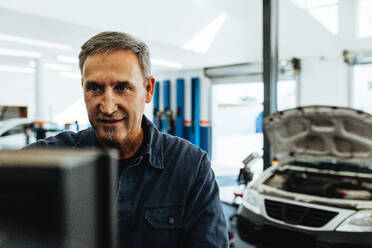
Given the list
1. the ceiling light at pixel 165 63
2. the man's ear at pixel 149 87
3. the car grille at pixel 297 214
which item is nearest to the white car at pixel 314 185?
the car grille at pixel 297 214

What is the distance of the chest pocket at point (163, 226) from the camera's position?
1.08 meters

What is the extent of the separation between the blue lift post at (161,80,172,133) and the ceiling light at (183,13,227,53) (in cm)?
341

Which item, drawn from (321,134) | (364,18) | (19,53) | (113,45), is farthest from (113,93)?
(19,53)

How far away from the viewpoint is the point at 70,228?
32cm

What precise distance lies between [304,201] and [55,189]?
2810mm

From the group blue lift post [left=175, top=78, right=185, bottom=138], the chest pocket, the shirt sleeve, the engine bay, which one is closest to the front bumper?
the engine bay

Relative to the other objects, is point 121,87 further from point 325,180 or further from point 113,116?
point 325,180

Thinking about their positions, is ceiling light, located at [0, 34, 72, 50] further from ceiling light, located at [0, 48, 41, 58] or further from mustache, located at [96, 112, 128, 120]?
mustache, located at [96, 112, 128, 120]

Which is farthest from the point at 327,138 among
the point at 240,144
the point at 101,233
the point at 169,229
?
the point at 240,144

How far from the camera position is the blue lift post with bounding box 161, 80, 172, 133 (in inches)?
360

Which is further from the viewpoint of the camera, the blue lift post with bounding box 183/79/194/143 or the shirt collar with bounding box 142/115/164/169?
the blue lift post with bounding box 183/79/194/143

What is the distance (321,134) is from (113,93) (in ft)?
9.12

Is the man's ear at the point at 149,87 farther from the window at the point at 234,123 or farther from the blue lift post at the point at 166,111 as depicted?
the blue lift post at the point at 166,111

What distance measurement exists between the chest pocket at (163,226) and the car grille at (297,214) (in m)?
1.91
